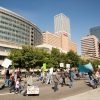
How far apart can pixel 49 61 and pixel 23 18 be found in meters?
53.6

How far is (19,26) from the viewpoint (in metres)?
115

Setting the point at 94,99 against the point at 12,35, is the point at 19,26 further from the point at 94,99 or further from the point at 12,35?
the point at 94,99

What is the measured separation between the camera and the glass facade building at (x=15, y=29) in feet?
340

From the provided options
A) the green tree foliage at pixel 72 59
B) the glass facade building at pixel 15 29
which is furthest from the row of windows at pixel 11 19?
the green tree foliage at pixel 72 59

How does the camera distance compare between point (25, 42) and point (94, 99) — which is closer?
point (94, 99)

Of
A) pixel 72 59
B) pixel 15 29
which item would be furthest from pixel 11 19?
pixel 72 59

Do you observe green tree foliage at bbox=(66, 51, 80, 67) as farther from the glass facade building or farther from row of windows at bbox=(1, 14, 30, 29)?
row of windows at bbox=(1, 14, 30, 29)

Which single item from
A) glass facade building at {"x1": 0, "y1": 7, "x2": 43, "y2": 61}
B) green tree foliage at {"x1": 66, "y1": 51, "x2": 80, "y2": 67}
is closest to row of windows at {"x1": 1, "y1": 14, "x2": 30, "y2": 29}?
glass facade building at {"x1": 0, "y1": 7, "x2": 43, "y2": 61}

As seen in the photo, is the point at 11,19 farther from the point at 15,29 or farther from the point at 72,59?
the point at 72,59

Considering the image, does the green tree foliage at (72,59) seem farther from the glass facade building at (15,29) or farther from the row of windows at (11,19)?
the row of windows at (11,19)

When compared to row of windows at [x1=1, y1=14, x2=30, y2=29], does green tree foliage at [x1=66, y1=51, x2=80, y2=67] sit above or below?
below

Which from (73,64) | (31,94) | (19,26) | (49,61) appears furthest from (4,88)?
(19,26)

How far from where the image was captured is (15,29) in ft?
364

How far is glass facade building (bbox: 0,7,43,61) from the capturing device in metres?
104
